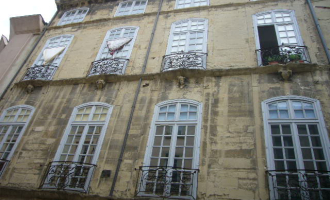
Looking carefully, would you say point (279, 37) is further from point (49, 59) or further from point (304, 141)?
point (49, 59)

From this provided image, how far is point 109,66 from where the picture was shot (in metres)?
8.95

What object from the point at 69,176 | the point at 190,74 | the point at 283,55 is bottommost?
the point at 69,176

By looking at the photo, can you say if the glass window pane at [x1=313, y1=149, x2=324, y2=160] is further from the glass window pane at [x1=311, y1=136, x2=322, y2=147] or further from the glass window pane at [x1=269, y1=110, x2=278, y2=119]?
the glass window pane at [x1=269, y1=110, x2=278, y2=119]

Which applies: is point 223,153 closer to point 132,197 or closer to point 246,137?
point 246,137

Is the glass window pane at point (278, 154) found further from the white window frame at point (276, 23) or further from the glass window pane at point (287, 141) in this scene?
the white window frame at point (276, 23)

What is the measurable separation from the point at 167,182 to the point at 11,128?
18.9 feet

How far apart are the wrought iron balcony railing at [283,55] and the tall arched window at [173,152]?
104 inches

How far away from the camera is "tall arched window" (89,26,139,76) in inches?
350

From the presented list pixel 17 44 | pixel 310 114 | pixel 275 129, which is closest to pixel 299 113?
pixel 310 114

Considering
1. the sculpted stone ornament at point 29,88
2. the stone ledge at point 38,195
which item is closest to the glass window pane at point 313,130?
the stone ledge at point 38,195

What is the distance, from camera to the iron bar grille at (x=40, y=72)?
31.3ft

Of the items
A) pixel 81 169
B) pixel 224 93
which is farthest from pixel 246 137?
pixel 81 169

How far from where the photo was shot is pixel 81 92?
857 centimetres

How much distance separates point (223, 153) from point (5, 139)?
6817 mm
